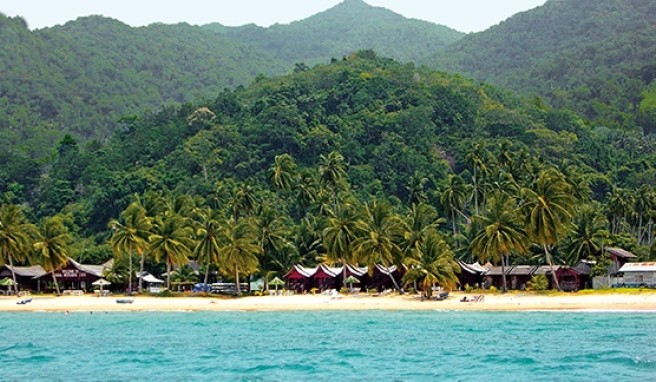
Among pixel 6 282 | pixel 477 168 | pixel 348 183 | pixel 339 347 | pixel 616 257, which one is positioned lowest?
pixel 339 347

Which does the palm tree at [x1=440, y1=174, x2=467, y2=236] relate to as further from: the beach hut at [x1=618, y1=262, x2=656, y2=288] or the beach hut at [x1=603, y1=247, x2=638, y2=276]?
the beach hut at [x1=618, y1=262, x2=656, y2=288]

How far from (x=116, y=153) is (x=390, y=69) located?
5933 centimetres

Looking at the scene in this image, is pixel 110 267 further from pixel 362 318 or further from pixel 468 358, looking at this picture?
pixel 468 358

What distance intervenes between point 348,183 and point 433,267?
62644mm

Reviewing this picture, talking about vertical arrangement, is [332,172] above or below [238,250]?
above

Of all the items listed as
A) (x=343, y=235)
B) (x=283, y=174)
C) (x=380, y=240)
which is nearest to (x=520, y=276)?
(x=380, y=240)

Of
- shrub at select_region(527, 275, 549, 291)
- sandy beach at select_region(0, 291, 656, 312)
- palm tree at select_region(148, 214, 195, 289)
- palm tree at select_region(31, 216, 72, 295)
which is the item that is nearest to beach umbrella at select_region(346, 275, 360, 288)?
sandy beach at select_region(0, 291, 656, 312)

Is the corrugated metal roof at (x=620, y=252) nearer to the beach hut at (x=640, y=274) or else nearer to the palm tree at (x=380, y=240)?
the beach hut at (x=640, y=274)

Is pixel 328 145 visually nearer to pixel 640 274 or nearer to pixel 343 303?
pixel 343 303

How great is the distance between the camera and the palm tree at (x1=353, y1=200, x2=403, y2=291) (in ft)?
285

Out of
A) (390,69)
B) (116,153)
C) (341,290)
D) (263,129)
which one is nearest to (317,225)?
(341,290)

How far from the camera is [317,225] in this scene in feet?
347

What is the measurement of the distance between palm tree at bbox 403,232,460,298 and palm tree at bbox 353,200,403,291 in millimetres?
3901

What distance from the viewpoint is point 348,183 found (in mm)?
142375
